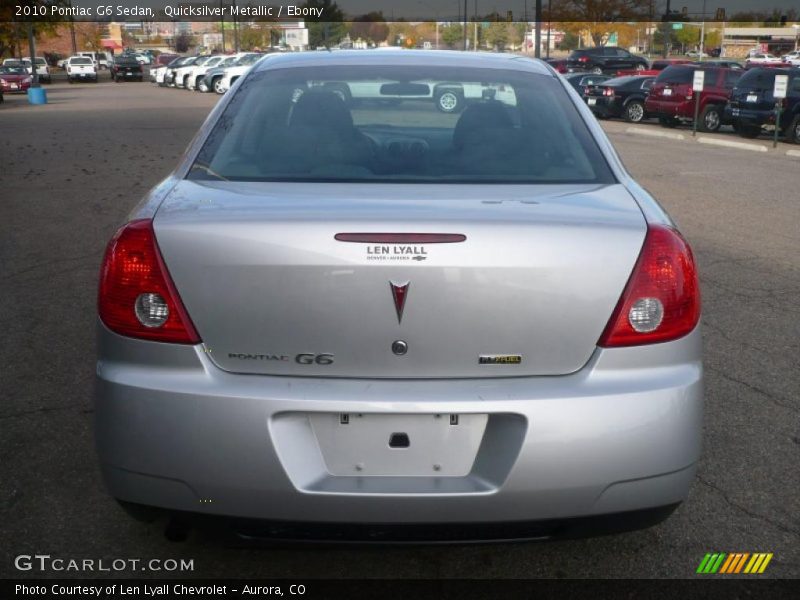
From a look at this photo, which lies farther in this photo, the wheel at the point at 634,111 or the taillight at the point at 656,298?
the wheel at the point at 634,111

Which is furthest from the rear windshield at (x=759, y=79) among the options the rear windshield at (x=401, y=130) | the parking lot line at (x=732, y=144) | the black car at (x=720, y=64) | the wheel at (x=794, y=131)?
the rear windshield at (x=401, y=130)

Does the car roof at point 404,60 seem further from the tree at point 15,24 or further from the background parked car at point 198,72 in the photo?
the background parked car at point 198,72

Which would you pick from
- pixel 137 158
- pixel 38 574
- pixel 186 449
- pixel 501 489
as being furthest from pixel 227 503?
pixel 137 158

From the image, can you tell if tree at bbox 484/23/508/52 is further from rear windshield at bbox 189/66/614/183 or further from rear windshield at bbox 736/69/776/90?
rear windshield at bbox 189/66/614/183

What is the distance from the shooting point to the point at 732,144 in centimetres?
2062

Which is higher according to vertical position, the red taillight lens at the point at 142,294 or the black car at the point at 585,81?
the red taillight lens at the point at 142,294

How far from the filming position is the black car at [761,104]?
20.9 m

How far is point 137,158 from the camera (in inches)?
636

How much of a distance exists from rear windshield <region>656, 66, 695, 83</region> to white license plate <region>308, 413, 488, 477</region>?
24.4 meters

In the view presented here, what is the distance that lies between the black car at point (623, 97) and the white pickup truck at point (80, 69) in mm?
42576

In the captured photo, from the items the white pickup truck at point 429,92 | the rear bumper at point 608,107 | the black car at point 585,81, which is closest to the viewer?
the white pickup truck at point 429,92

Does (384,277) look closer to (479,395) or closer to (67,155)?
(479,395)

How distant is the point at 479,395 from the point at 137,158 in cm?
1467

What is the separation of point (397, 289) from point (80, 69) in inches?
2523
